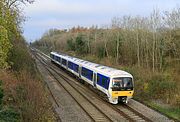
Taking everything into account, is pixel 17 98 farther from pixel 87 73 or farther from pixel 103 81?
pixel 87 73

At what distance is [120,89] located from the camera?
2331cm

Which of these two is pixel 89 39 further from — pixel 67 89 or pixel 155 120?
pixel 155 120

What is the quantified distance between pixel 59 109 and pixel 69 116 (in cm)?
195

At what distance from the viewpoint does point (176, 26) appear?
3469cm

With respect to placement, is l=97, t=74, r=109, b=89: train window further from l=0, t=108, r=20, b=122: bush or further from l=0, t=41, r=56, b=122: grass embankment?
l=0, t=108, r=20, b=122: bush

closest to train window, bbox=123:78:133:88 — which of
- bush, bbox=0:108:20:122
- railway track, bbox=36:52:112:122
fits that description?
→ railway track, bbox=36:52:112:122

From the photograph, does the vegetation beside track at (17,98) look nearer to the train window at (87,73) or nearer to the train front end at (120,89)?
the train front end at (120,89)

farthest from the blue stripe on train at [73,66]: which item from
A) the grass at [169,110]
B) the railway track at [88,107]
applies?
the grass at [169,110]

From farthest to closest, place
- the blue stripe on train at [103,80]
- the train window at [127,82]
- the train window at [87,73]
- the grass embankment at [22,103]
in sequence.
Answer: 1. the train window at [87,73]
2. the blue stripe on train at [103,80]
3. the train window at [127,82]
4. the grass embankment at [22,103]

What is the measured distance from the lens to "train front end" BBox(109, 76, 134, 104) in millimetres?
23203

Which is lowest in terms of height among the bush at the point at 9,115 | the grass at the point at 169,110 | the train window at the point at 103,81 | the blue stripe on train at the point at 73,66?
the grass at the point at 169,110

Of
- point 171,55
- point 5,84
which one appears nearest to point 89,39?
point 171,55

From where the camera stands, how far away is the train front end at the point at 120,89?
76.1 ft

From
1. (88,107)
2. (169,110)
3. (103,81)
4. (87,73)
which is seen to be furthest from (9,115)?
(87,73)
